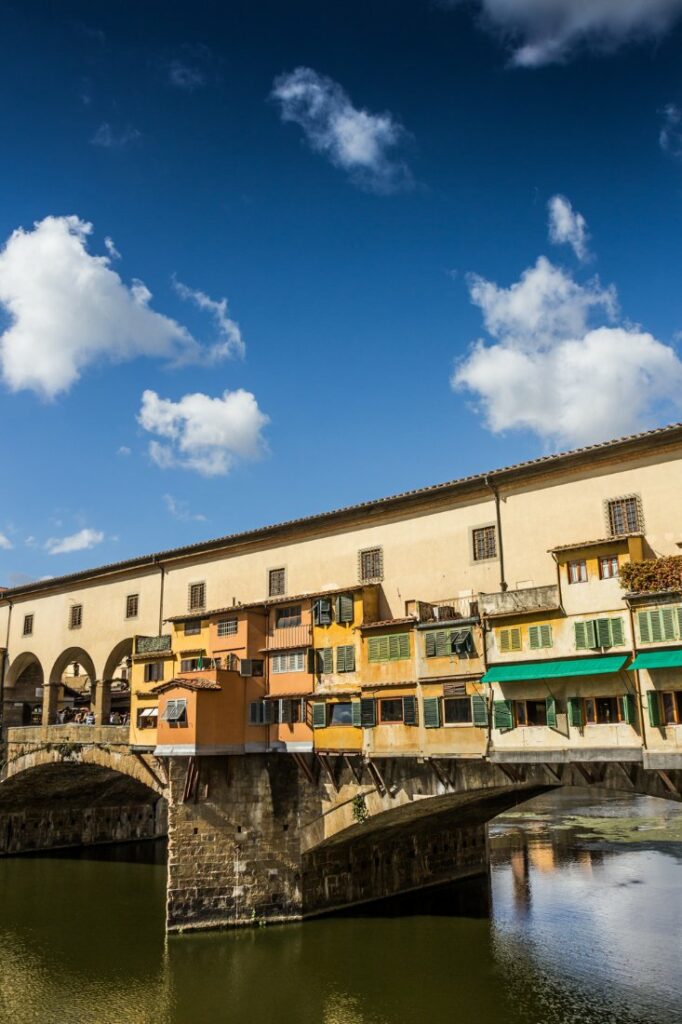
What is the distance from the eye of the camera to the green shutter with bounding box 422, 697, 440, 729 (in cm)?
2706

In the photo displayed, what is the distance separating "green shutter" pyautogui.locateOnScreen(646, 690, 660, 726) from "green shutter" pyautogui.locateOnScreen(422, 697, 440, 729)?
23.2 feet

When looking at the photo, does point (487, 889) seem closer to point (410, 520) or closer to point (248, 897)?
point (248, 897)

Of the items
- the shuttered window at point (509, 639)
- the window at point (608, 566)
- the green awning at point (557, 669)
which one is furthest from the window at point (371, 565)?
the window at point (608, 566)

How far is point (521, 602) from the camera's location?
84.5 feet

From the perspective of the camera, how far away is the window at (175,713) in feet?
102

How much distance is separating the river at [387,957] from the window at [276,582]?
13.2 m

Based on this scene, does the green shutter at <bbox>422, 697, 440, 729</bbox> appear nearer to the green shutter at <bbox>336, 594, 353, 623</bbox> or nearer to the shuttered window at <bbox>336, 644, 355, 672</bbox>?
the shuttered window at <bbox>336, 644, 355, 672</bbox>

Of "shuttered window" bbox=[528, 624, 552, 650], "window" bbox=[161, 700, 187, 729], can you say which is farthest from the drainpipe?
"window" bbox=[161, 700, 187, 729]

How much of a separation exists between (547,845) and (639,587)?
30.1 metres

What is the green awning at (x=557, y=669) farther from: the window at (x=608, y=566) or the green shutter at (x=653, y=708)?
the window at (x=608, y=566)

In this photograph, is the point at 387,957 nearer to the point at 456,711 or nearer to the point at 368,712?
the point at 368,712

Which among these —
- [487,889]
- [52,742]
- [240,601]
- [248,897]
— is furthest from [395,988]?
[52,742]

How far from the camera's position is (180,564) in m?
40.1

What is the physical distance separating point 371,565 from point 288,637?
4.40 metres
